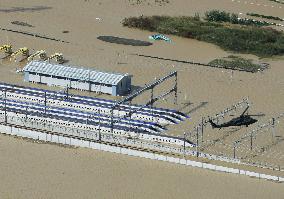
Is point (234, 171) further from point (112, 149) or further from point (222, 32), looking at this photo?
point (222, 32)

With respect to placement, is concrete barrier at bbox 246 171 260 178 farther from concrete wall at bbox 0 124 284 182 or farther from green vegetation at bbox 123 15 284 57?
green vegetation at bbox 123 15 284 57

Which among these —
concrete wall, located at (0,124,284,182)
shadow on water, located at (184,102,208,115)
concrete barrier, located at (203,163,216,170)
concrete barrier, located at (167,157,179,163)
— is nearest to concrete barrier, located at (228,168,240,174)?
concrete wall, located at (0,124,284,182)

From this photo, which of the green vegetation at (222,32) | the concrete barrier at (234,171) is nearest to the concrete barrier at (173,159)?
the concrete barrier at (234,171)

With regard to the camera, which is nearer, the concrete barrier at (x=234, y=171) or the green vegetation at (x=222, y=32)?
the concrete barrier at (x=234, y=171)

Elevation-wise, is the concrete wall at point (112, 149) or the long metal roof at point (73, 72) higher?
the long metal roof at point (73, 72)

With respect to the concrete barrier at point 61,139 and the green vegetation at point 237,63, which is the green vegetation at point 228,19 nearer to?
the green vegetation at point 237,63

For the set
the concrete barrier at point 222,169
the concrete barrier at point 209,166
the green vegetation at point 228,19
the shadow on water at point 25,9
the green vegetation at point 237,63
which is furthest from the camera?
the shadow on water at point 25,9

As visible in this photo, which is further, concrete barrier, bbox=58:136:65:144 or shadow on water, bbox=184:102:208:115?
shadow on water, bbox=184:102:208:115
